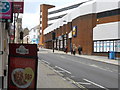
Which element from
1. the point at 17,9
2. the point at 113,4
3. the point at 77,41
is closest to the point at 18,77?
the point at 17,9

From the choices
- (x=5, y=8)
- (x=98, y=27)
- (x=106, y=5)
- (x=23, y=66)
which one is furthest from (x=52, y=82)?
(x=106, y=5)

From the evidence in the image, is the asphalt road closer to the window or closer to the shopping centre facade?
the window

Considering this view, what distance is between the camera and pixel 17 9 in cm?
1780

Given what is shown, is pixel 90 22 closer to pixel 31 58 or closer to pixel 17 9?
pixel 17 9

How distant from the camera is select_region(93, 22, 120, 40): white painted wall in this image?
36.9 metres

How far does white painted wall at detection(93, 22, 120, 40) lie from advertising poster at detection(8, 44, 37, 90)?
32.0m

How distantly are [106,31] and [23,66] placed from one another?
34498mm

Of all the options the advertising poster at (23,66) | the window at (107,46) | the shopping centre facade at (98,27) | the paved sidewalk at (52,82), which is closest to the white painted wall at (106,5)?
the shopping centre facade at (98,27)

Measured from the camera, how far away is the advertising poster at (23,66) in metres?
5.97

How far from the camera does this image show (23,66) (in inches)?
237

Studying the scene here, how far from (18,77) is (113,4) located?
35.3m

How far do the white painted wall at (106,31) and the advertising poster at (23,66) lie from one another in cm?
3196

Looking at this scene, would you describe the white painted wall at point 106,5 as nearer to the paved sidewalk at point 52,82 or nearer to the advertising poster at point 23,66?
the paved sidewalk at point 52,82

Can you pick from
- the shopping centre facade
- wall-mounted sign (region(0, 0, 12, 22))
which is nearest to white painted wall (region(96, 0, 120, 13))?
the shopping centre facade
